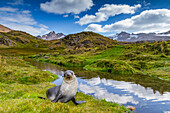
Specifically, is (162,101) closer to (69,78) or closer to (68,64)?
(69,78)

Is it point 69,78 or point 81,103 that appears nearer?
point 69,78

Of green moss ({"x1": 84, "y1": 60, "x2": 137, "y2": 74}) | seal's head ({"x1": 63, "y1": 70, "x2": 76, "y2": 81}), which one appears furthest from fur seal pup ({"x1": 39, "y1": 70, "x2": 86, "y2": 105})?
green moss ({"x1": 84, "y1": 60, "x2": 137, "y2": 74})

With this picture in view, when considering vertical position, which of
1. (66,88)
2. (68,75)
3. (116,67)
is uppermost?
(68,75)

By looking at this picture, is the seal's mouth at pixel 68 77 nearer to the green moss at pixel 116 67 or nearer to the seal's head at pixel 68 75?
the seal's head at pixel 68 75

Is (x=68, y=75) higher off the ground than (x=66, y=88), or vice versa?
(x=68, y=75)

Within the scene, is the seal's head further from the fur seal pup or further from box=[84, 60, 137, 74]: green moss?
box=[84, 60, 137, 74]: green moss

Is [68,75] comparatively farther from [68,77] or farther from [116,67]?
[116,67]

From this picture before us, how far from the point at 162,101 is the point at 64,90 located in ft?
48.0

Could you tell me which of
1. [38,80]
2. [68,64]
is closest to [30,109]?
[38,80]

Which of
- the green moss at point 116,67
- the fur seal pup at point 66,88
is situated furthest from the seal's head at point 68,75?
the green moss at point 116,67

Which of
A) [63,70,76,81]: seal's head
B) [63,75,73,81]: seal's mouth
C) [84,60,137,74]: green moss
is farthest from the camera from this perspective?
[84,60,137,74]: green moss

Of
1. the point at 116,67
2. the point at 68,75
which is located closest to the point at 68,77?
the point at 68,75

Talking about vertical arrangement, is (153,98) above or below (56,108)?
below

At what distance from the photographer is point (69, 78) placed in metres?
9.46
